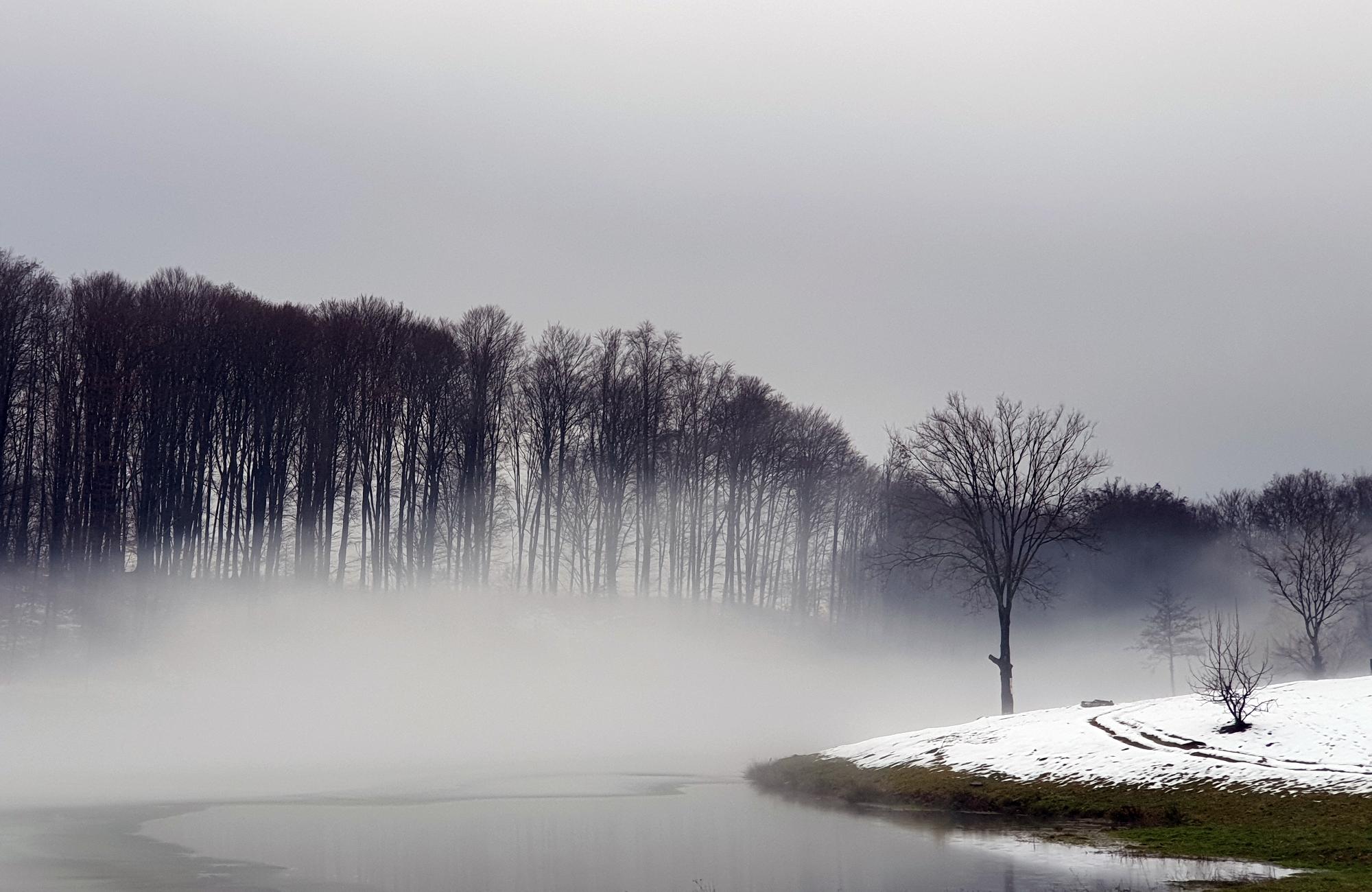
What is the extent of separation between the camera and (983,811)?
99.8ft

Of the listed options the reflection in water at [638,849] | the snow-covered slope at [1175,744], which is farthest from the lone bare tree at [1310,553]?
the reflection in water at [638,849]

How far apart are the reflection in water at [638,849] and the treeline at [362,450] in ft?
113

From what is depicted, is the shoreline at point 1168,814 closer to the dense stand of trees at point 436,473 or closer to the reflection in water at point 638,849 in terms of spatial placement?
the reflection in water at point 638,849

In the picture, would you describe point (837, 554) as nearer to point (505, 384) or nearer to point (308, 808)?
point (505, 384)

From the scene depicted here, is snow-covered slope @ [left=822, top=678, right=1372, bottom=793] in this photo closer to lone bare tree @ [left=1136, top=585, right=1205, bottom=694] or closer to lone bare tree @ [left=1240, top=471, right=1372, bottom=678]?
lone bare tree @ [left=1240, top=471, right=1372, bottom=678]

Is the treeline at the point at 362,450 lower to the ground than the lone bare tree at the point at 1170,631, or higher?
higher

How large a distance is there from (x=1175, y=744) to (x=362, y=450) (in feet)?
178

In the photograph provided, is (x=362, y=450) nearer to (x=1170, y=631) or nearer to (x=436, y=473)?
(x=436, y=473)

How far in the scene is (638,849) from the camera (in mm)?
26953

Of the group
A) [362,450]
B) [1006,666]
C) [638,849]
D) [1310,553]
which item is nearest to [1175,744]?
[638,849]

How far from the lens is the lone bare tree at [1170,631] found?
94.5 meters

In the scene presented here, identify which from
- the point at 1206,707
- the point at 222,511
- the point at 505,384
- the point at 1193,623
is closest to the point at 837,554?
the point at 1193,623

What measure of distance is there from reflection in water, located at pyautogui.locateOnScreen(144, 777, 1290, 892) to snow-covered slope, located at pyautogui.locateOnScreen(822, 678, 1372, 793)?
13.7 feet

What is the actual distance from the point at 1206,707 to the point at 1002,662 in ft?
46.5
